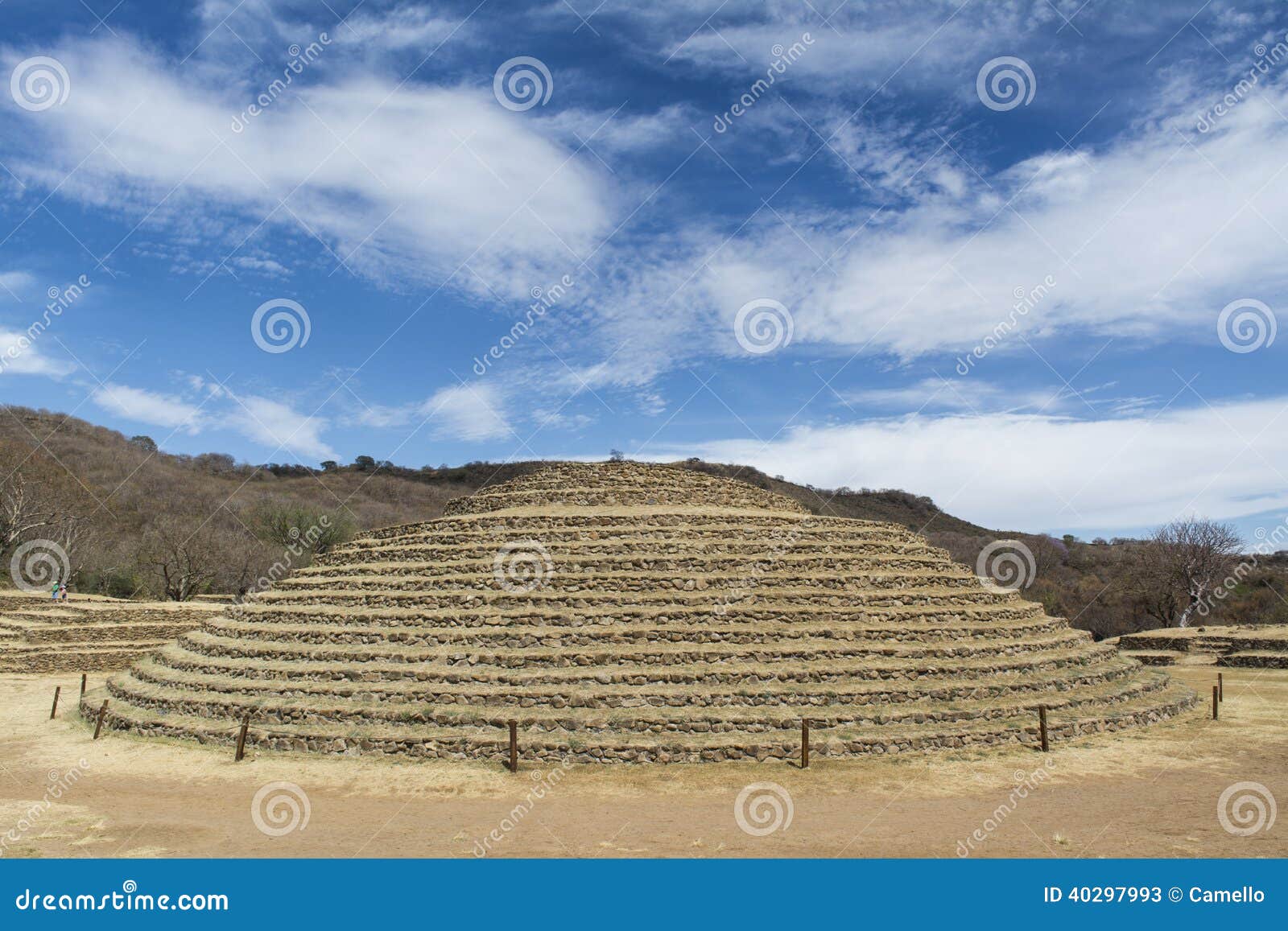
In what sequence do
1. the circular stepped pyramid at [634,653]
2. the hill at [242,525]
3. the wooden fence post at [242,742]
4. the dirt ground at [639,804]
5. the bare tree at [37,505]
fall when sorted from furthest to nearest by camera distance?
1. the hill at [242,525]
2. the bare tree at [37,505]
3. the circular stepped pyramid at [634,653]
4. the wooden fence post at [242,742]
5. the dirt ground at [639,804]

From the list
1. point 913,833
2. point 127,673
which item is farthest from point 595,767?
point 127,673

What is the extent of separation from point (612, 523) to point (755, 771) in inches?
333

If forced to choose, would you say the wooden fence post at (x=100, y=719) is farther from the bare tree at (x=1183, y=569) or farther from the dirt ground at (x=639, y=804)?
the bare tree at (x=1183, y=569)

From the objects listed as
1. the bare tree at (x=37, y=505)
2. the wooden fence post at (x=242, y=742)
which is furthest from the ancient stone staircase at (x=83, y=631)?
the wooden fence post at (x=242, y=742)

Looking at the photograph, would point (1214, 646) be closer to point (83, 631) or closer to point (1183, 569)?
point (1183, 569)

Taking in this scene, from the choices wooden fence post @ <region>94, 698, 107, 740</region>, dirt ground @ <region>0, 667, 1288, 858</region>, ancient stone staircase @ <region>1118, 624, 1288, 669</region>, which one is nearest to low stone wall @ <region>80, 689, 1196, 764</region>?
dirt ground @ <region>0, 667, 1288, 858</region>

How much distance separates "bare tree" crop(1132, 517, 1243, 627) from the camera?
39594 millimetres

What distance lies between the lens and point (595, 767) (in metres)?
12.4

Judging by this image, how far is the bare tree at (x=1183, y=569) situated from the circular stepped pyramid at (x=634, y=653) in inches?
1004

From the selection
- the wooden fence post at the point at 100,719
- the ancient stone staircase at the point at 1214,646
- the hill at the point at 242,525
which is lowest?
the wooden fence post at the point at 100,719

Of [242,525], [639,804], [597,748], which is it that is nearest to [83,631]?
[597,748]

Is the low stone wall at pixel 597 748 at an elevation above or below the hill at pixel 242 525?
below

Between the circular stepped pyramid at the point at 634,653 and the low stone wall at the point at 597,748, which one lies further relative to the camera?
the circular stepped pyramid at the point at 634,653

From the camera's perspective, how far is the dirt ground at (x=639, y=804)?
8914 millimetres
